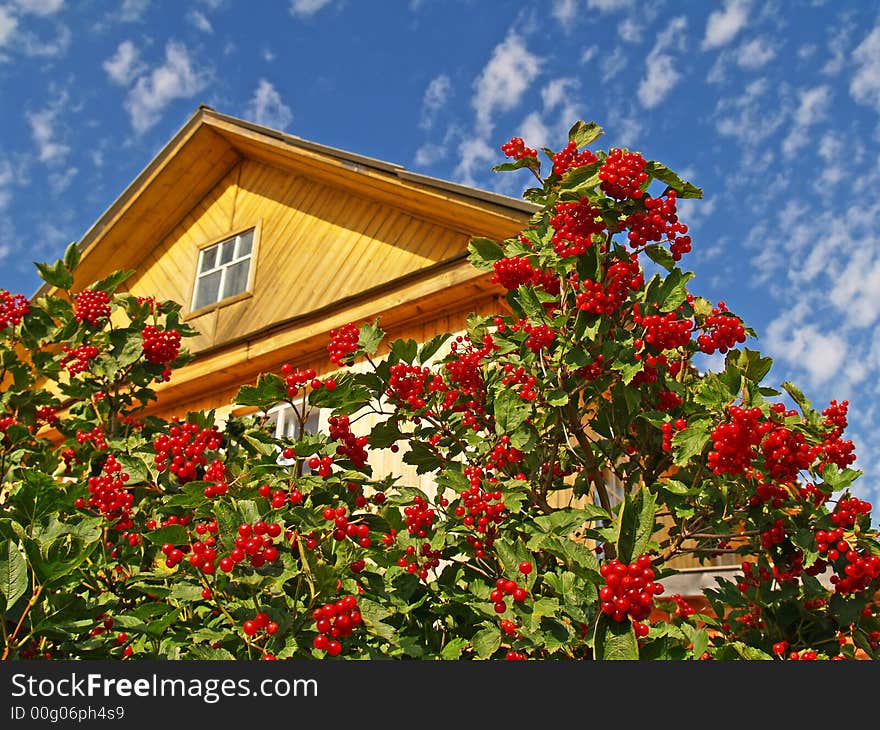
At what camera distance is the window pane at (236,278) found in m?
9.82

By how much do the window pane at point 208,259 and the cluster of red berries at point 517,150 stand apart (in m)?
7.20

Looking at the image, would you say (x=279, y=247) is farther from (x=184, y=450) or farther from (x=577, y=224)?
(x=577, y=224)

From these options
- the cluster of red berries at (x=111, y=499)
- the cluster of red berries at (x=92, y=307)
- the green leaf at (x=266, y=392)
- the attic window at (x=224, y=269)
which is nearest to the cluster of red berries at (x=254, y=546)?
the green leaf at (x=266, y=392)

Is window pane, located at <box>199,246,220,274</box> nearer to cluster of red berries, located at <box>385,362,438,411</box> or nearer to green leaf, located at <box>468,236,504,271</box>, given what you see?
green leaf, located at <box>468,236,504,271</box>

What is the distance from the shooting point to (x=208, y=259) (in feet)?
34.9

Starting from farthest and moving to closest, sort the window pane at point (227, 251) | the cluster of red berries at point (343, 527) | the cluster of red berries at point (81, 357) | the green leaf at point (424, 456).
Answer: the window pane at point (227, 251)
the cluster of red berries at point (81, 357)
the green leaf at point (424, 456)
the cluster of red berries at point (343, 527)

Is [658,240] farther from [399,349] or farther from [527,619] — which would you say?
[527,619]

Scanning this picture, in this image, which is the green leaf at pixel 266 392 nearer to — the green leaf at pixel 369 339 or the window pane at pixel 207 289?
the green leaf at pixel 369 339

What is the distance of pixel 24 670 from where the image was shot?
225cm

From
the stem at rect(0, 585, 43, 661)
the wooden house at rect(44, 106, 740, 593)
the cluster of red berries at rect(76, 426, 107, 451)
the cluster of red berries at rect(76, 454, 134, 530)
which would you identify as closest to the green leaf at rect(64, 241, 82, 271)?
the cluster of red berries at rect(76, 426, 107, 451)

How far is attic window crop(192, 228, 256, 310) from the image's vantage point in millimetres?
9925

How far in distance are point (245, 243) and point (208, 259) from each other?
741 millimetres

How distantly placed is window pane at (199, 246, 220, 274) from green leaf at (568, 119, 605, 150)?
24.1 feet

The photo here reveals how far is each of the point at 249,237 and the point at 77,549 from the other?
7978mm
